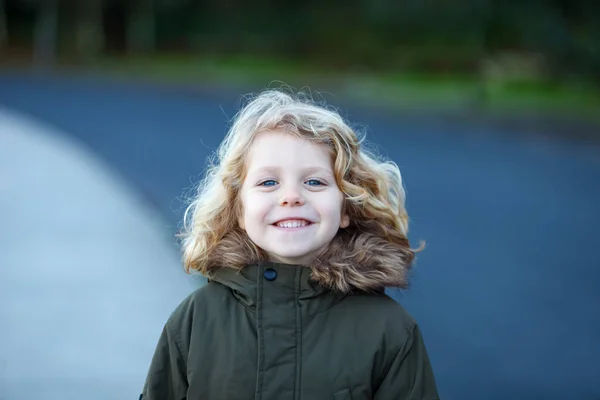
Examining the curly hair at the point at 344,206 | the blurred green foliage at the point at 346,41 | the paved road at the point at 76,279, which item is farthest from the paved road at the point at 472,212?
the curly hair at the point at 344,206

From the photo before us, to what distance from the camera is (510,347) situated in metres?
3.86

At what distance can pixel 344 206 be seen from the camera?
1.89 meters

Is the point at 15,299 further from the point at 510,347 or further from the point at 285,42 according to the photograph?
the point at 285,42

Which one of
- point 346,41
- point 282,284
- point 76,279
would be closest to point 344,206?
point 282,284

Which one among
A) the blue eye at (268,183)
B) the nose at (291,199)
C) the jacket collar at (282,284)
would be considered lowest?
the jacket collar at (282,284)

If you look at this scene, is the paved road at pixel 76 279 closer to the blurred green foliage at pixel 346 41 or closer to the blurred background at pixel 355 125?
the blurred background at pixel 355 125

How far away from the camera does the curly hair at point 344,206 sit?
71.3 inches

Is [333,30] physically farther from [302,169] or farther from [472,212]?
[302,169]

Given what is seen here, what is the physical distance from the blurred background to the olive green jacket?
160 cm

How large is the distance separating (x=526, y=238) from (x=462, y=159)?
6.91 feet

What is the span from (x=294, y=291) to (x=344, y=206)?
9.6 inches

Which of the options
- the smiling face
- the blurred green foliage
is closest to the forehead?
the smiling face

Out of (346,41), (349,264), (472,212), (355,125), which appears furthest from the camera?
(346,41)

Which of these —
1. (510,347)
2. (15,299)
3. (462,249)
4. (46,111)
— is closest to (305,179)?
(510,347)
